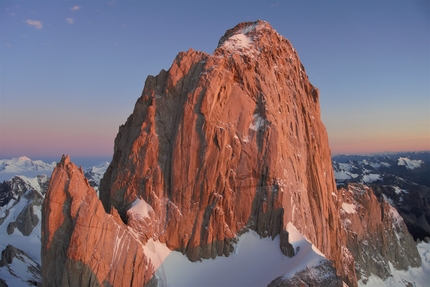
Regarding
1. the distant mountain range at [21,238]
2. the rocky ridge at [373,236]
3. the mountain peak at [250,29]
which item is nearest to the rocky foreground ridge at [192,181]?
the mountain peak at [250,29]

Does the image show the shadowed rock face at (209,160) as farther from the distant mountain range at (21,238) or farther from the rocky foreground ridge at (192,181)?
the distant mountain range at (21,238)

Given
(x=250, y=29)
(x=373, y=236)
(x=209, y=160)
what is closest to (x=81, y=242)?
(x=209, y=160)

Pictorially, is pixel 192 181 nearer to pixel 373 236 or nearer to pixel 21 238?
→ pixel 373 236

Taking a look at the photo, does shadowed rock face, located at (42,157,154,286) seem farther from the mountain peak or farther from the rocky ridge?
the rocky ridge

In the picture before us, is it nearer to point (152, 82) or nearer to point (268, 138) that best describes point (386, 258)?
point (268, 138)

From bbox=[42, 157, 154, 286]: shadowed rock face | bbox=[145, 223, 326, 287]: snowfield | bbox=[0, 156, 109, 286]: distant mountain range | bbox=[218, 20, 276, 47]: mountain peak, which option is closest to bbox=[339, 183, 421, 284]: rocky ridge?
bbox=[145, 223, 326, 287]: snowfield

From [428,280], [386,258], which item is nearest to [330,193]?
[386,258]
